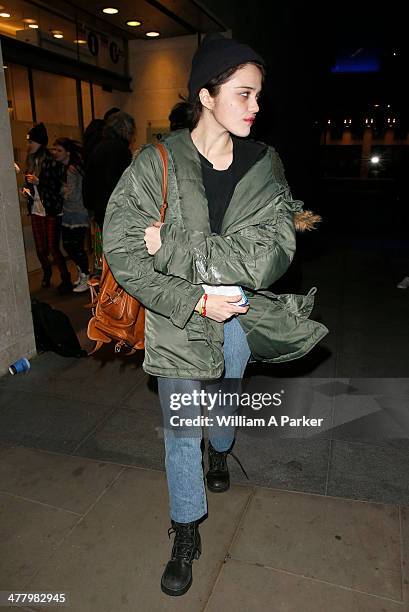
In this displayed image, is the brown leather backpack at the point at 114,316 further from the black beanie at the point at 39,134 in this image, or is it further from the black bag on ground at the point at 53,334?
the black beanie at the point at 39,134

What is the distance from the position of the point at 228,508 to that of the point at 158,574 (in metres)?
0.53

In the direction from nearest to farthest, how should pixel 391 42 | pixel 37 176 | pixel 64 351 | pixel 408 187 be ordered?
pixel 64 351 < pixel 37 176 < pixel 408 187 < pixel 391 42

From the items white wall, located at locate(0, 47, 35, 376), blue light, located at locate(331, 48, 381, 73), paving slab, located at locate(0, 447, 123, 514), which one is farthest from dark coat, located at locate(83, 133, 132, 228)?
blue light, located at locate(331, 48, 381, 73)

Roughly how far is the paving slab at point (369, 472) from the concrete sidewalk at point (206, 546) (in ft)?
0.31

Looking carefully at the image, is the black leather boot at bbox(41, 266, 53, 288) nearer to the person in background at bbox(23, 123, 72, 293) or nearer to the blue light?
the person in background at bbox(23, 123, 72, 293)

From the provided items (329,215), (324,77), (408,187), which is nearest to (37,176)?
(329,215)

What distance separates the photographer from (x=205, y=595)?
6.85 feet

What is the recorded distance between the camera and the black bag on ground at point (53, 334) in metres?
4.46

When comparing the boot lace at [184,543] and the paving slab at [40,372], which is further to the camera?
the paving slab at [40,372]

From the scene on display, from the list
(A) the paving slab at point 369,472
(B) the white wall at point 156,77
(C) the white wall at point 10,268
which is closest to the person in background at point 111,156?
(C) the white wall at point 10,268

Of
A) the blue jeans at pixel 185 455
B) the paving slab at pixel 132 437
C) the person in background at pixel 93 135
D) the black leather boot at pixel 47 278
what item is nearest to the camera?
the blue jeans at pixel 185 455

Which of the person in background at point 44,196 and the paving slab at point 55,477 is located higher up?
the person in background at point 44,196

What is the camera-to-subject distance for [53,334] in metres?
4.46

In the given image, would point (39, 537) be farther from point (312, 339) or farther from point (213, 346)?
point (312, 339)
